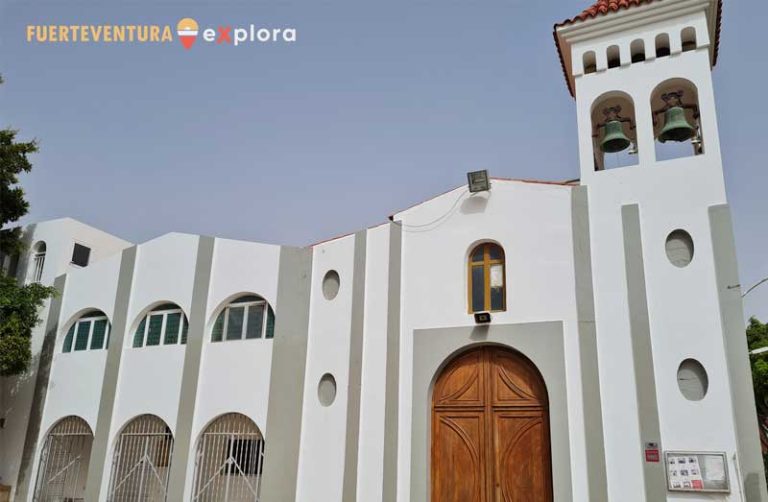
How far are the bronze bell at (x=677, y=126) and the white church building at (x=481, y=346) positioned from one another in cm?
3

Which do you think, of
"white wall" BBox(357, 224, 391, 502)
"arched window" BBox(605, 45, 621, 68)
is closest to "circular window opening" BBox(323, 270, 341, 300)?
"white wall" BBox(357, 224, 391, 502)

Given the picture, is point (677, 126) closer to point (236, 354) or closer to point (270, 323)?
point (270, 323)

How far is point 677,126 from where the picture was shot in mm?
10203

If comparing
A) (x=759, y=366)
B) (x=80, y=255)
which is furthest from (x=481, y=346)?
(x=759, y=366)

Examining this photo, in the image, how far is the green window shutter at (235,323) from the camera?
13.2 meters

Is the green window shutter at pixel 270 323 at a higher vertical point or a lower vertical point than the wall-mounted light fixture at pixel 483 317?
higher

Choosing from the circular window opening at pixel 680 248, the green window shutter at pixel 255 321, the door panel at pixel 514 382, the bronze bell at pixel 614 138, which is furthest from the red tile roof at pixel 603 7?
the green window shutter at pixel 255 321

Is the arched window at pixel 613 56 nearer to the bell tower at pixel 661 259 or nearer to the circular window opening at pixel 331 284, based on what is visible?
the bell tower at pixel 661 259

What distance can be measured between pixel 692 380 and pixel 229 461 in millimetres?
8608

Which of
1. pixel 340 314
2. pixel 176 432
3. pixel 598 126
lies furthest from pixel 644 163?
pixel 176 432

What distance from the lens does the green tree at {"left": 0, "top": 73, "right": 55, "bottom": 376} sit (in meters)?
14.4

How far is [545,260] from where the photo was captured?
1047 centimetres

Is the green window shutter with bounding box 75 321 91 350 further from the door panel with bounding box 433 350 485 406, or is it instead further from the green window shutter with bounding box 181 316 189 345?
the door panel with bounding box 433 350 485 406

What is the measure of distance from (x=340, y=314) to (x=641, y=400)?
5557 millimetres
